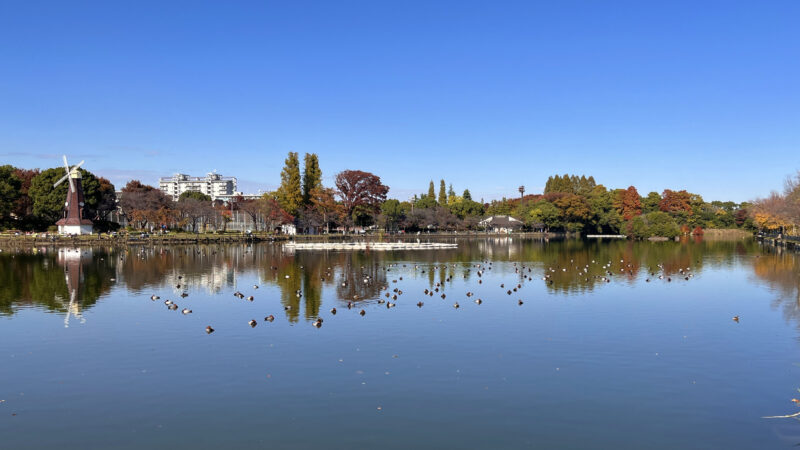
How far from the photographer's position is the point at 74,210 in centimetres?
8069

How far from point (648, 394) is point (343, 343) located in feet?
28.3

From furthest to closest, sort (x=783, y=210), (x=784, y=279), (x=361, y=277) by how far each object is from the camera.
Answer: (x=783, y=210) → (x=361, y=277) → (x=784, y=279)

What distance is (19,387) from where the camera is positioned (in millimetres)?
12992

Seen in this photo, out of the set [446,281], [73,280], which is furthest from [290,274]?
[73,280]

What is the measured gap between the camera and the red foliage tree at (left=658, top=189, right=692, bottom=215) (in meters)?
132

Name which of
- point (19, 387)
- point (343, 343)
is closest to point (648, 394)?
point (343, 343)

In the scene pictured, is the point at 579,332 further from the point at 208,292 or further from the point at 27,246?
the point at 27,246

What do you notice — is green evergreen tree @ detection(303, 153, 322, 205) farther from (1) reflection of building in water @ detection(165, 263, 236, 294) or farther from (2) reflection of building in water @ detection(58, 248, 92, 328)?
(1) reflection of building in water @ detection(165, 263, 236, 294)

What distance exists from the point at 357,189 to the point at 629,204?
69.0m

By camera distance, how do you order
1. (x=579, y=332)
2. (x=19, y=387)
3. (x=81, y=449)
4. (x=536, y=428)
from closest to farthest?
(x=81, y=449) → (x=536, y=428) → (x=19, y=387) → (x=579, y=332)

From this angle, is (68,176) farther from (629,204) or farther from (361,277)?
(629,204)

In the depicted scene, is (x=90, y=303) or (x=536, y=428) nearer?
(x=536, y=428)

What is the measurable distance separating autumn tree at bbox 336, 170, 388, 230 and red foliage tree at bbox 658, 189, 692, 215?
7146 cm

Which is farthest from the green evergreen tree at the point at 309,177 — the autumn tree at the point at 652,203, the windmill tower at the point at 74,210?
the autumn tree at the point at 652,203
